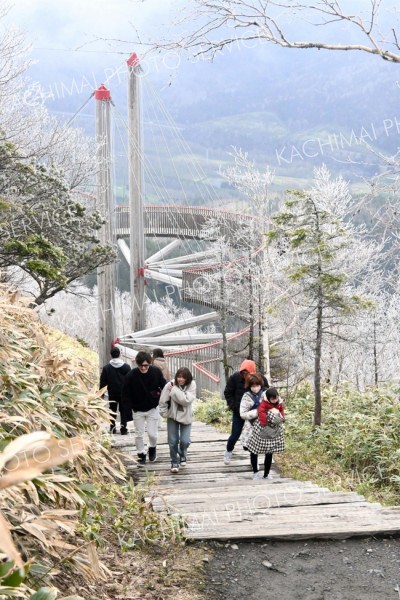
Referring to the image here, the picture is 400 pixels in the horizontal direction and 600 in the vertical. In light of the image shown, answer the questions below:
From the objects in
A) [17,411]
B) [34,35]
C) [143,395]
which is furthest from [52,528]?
[34,35]

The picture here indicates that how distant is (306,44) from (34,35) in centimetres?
1215

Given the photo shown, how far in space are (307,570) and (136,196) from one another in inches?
548

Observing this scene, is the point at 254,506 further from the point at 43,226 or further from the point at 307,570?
the point at 43,226

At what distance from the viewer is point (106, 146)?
1688 cm

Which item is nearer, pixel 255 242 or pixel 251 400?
pixel 251 400

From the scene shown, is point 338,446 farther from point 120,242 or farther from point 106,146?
point 120,242

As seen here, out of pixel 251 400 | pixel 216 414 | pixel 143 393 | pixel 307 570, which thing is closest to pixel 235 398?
pixel 251 400

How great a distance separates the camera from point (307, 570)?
16.8 feet

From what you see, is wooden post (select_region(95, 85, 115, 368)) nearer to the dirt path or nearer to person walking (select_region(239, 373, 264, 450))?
person walking (select_region(239, 373, 264, 450))

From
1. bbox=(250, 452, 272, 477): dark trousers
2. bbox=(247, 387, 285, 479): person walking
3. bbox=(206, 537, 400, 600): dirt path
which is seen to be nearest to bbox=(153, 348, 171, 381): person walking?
bbox=(250, 452, 272, 477): dark trousers

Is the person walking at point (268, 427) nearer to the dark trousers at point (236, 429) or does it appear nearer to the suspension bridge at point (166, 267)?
the dark trousers at point (236, 429)

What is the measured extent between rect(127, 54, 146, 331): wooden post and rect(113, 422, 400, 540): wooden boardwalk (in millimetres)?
10694

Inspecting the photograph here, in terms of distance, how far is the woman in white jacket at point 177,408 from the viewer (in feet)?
25.8

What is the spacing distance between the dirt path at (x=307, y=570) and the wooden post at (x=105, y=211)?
12148 mm
